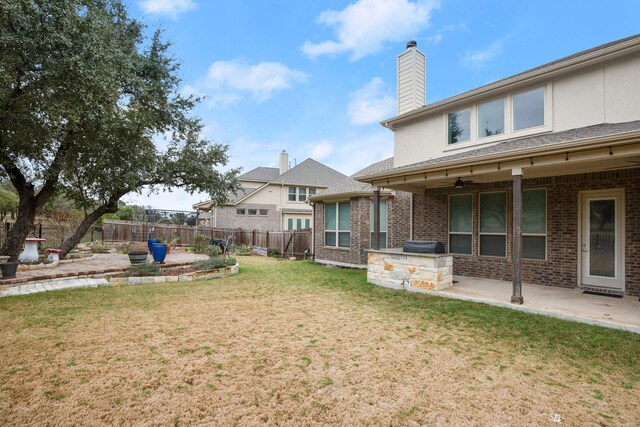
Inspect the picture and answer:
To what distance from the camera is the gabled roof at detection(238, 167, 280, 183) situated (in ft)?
91.2

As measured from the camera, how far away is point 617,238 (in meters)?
6.83

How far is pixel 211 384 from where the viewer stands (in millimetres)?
3219

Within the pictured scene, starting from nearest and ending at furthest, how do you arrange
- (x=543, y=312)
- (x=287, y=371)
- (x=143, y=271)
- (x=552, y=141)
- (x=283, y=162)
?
(x=287, y=371)
(x=543, y=312)
(x=552, y=141)
(x=143, y=271)
(x=283, y=162)

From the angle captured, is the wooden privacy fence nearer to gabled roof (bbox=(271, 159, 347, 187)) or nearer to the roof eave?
gabled roof (bbox=(271, 159, 347, 187))

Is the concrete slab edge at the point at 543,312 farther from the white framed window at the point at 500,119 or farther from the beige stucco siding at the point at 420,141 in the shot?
the beige stucco siding at the point at 420,141

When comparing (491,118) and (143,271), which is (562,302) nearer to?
(491,118)

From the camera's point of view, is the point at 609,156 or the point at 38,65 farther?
the point at 38,65

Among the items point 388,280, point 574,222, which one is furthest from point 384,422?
point 574,222

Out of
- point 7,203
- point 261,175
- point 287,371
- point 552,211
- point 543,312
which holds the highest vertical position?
point 261,175

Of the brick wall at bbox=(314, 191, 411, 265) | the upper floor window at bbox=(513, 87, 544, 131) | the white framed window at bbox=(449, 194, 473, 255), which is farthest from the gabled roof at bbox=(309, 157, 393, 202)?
the upper floor window at bbox=(513, 87, 544, 131)

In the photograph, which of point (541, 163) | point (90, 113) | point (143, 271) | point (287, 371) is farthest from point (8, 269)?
point (541, 163)

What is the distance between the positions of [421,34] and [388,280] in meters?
9.99

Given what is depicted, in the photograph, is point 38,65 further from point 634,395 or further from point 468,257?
point 468,257

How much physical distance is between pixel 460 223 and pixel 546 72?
4143 mm
